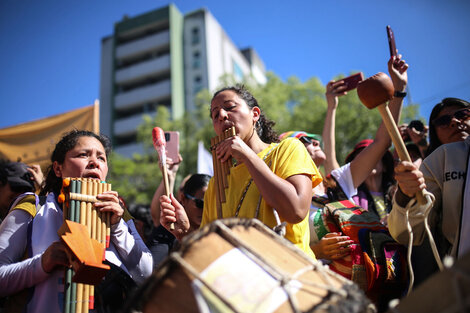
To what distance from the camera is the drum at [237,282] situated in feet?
4.30

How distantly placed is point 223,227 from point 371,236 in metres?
1.53

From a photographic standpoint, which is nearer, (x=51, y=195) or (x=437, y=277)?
(x=437, y=277)

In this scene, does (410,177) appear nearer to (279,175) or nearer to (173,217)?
(279,175)

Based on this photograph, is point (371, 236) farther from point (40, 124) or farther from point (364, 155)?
point (40, 124)

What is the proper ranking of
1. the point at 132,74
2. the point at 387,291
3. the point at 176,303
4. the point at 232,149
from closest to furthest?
1. the point at 176,303
2. the point at 232,149
3. the point at 387,291
4. the point at 132,74

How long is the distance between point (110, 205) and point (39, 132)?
154 inches

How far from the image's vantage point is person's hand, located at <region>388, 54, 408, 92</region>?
8.73 feet

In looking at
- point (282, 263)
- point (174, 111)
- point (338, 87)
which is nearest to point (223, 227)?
point (282, 263)

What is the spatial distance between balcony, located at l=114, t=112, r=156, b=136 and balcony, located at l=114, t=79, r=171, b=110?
1316mm

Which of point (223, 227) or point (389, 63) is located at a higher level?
point (389, 63)

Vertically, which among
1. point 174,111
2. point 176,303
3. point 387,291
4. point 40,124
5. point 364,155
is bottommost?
point 387,291

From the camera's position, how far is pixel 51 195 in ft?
8.71

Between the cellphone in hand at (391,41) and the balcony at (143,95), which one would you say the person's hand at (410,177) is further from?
the balcony at (143,95)

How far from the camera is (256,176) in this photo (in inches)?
79.1
